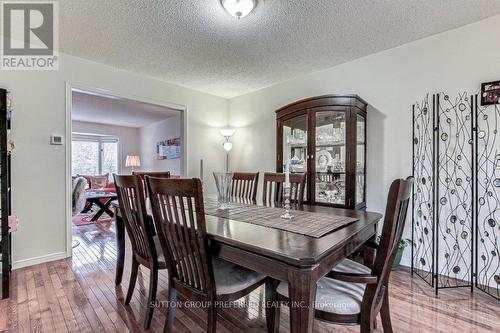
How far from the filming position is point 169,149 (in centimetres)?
642

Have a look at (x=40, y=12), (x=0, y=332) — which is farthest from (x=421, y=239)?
(x=40, y=12)

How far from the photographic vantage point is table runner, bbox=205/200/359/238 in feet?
4.21

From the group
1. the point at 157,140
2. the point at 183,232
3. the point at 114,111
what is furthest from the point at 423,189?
the point at 157,140

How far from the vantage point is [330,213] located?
172 cm

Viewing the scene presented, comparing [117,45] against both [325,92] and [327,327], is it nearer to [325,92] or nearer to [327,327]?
[325,92]

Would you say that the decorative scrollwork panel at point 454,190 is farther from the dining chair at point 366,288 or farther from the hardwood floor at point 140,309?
the dining chair at point 366,288

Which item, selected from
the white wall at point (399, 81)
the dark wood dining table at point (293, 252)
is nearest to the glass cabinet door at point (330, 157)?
the white wall at point (399, 81)

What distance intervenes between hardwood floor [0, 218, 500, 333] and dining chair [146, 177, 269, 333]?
0.44 metres

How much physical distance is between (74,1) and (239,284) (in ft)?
7.63

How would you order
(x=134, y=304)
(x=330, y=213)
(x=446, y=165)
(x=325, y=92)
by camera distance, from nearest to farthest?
(x=330, y=213)
(x=134, y=304)
(x=446, y=165)
(x=325, y=92)

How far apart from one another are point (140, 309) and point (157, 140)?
5.73 meters

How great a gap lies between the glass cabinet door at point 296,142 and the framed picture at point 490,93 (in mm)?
1551

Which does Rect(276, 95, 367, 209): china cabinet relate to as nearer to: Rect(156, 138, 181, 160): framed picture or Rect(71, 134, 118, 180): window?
Rect(156, 138, 181, 160): framed picture

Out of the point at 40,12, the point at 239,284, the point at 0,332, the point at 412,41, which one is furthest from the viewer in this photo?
the point at 412,41
